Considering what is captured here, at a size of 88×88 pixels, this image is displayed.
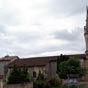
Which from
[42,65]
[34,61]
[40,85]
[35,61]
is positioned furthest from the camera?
[34,61]

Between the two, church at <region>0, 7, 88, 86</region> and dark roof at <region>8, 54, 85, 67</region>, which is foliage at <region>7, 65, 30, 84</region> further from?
dark roof at <region>8, 54, 85, 67</region>

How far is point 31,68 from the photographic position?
98062 millimetres

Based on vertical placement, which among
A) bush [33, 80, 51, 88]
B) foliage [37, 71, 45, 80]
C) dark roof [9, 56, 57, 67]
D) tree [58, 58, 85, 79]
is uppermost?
dark roof [9, 56, 57, 67]

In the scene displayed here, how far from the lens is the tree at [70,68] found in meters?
80.3

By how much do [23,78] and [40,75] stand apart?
1718 centimetres

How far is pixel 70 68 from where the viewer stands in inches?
3162

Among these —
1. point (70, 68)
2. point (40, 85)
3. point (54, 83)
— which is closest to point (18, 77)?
point (40, 85)

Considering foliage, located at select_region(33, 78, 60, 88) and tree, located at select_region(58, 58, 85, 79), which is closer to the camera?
foliage, located at select_region(33, 78, 60, 88)

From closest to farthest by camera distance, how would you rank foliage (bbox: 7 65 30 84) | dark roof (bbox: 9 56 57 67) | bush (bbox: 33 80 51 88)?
bush (bbox: 33 80 51 88)
foliage (bbox: 7 65 30 84)
dark roof (bbox: 9 56 57 67)

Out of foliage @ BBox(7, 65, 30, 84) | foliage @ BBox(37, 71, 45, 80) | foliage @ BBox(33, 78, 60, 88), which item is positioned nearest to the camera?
foliage @ BBox(33, 78, 60, 88)

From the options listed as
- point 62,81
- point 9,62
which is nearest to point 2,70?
point 9,62

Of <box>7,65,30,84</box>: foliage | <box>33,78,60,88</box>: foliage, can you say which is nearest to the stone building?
<box>33,78,60,88</box>: foliage

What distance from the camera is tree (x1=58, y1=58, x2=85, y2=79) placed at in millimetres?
80312

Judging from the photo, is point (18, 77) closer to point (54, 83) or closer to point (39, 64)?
point (54, 83)
